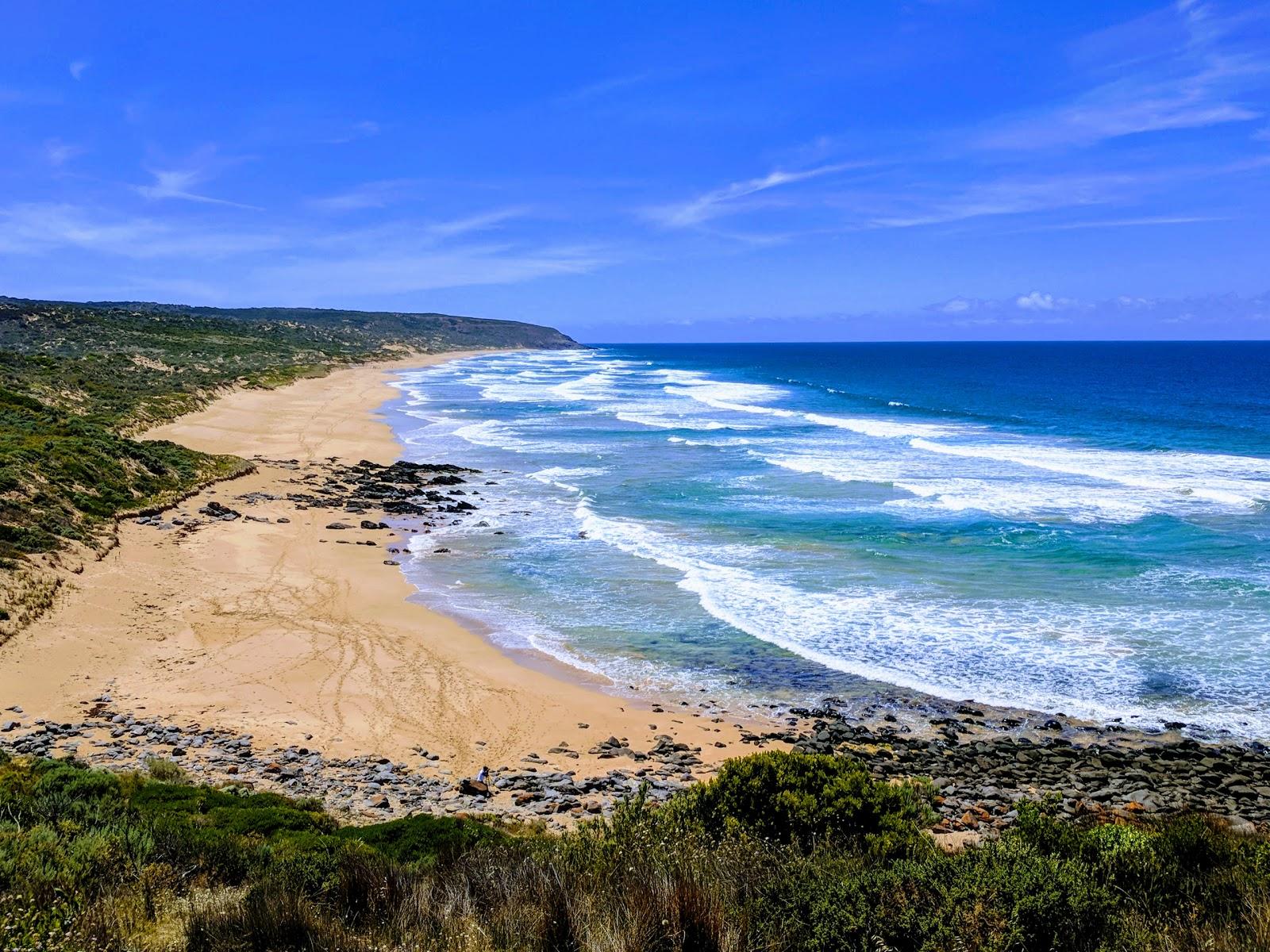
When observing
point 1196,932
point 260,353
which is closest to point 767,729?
point 1196,932

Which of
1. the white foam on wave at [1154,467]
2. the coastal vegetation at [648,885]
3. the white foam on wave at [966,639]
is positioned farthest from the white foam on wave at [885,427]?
the coastal vegetation at [648,885]

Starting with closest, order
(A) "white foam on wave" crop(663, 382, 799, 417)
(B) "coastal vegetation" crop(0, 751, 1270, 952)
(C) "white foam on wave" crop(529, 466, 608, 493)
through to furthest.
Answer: (B) "coastal vegetation" crop(0, 751, 1270, 952) < (C) "white foam on wave" crop(529, 466, 608, 493) < (A) "white foam on wave" crop(663, 382, 799, 417)

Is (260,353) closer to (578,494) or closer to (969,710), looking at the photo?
(578,494)

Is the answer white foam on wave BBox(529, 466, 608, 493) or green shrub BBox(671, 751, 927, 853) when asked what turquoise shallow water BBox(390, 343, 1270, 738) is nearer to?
white foam on wave BBox(529, 466, 608, 493)

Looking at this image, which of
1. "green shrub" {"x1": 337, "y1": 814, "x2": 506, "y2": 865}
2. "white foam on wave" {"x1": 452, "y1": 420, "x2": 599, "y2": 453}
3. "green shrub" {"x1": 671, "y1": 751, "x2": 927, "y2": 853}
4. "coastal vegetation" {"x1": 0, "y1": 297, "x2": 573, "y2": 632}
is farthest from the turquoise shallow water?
"coastal vegetation" {"x1": 0, "y1": 297, "x2": 573, "y2": 632}

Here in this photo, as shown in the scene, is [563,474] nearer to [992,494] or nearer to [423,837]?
[992,494]

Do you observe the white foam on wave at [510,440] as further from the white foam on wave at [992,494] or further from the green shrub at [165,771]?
the green shrub at [165,771]

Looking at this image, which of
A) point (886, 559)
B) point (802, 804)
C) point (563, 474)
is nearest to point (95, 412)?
point (563, 474)
